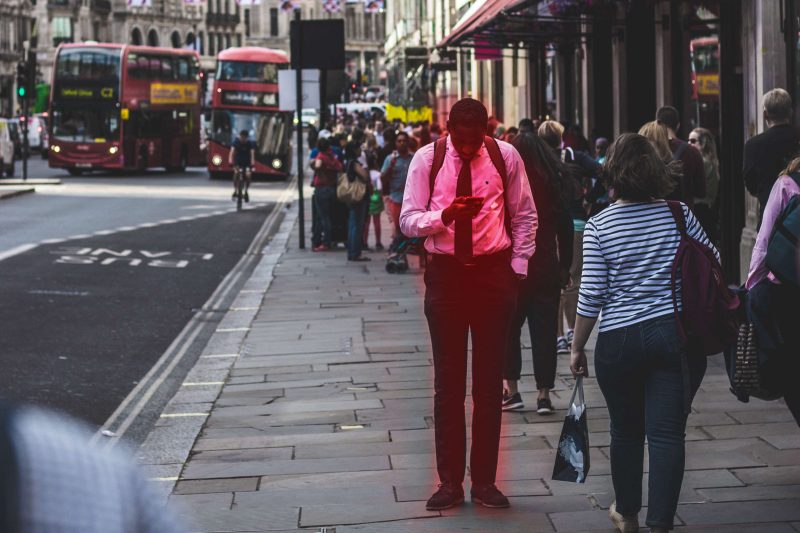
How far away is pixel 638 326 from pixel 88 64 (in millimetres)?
41236

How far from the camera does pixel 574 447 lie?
17.6 feet

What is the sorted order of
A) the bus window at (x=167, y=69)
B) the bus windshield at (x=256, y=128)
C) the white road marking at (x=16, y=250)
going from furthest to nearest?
1. the bus window at (x=167, y=69)
2. the bus windshield at (x=256, y=128)
3. the white road marking at (x=16, y=250)

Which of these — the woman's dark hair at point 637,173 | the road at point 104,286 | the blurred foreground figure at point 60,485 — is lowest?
the road at point 104,286

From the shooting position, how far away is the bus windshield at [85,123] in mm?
45469

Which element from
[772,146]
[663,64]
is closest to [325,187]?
[663,64]

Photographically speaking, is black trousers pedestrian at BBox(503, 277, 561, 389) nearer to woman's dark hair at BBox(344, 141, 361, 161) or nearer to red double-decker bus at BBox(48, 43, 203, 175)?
woman's dark hair at BBox(344, 141, 361, 161)

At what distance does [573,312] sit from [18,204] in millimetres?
24023

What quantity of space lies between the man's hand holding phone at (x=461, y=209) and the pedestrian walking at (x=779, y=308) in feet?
3.46

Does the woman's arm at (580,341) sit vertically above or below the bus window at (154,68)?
below

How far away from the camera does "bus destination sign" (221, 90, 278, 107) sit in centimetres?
4447

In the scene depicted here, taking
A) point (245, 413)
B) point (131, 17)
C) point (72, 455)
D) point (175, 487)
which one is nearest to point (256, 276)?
Result: point (245, 413)

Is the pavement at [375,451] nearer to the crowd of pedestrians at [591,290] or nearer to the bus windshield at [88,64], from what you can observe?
the crowd of pedestrians at [591,290]

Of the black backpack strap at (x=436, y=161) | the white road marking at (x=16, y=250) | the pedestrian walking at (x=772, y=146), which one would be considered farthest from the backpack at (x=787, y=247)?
the white road marking at (x=16, y=250)

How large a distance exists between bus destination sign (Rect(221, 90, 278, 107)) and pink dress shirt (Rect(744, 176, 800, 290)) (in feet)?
128
